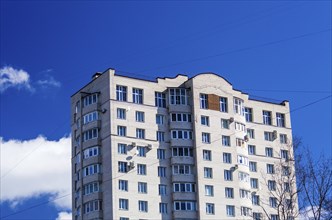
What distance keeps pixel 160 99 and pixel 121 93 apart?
→ 5822 millimetres

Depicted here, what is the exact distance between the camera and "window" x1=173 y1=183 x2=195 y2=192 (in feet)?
263

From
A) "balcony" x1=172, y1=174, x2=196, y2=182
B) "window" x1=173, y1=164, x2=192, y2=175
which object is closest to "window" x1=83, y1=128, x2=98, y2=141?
"window" x1=173, y1=164, x2=192, y2=175

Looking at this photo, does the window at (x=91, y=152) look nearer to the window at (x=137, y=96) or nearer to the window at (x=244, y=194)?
the window at (x=137, y=96)

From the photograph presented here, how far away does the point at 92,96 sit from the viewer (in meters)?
82.6

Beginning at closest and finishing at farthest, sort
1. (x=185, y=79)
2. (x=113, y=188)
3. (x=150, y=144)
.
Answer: (x=113, y=188)
(x=150, y=144)
(x=185, y=79)

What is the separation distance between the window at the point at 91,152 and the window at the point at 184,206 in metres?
10.8

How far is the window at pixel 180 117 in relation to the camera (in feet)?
274

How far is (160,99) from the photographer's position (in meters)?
84.5

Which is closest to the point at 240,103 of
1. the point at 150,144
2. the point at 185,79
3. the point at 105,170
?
the point at 185,79

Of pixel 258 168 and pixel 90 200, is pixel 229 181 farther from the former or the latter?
pixel 90 200

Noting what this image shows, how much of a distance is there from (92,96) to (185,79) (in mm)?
12404

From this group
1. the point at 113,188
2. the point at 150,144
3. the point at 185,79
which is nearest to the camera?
the point at 113,188

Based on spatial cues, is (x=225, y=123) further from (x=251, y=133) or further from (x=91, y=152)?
(x=91, y=152)

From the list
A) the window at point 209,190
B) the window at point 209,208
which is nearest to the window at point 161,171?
the window at point 209,190
